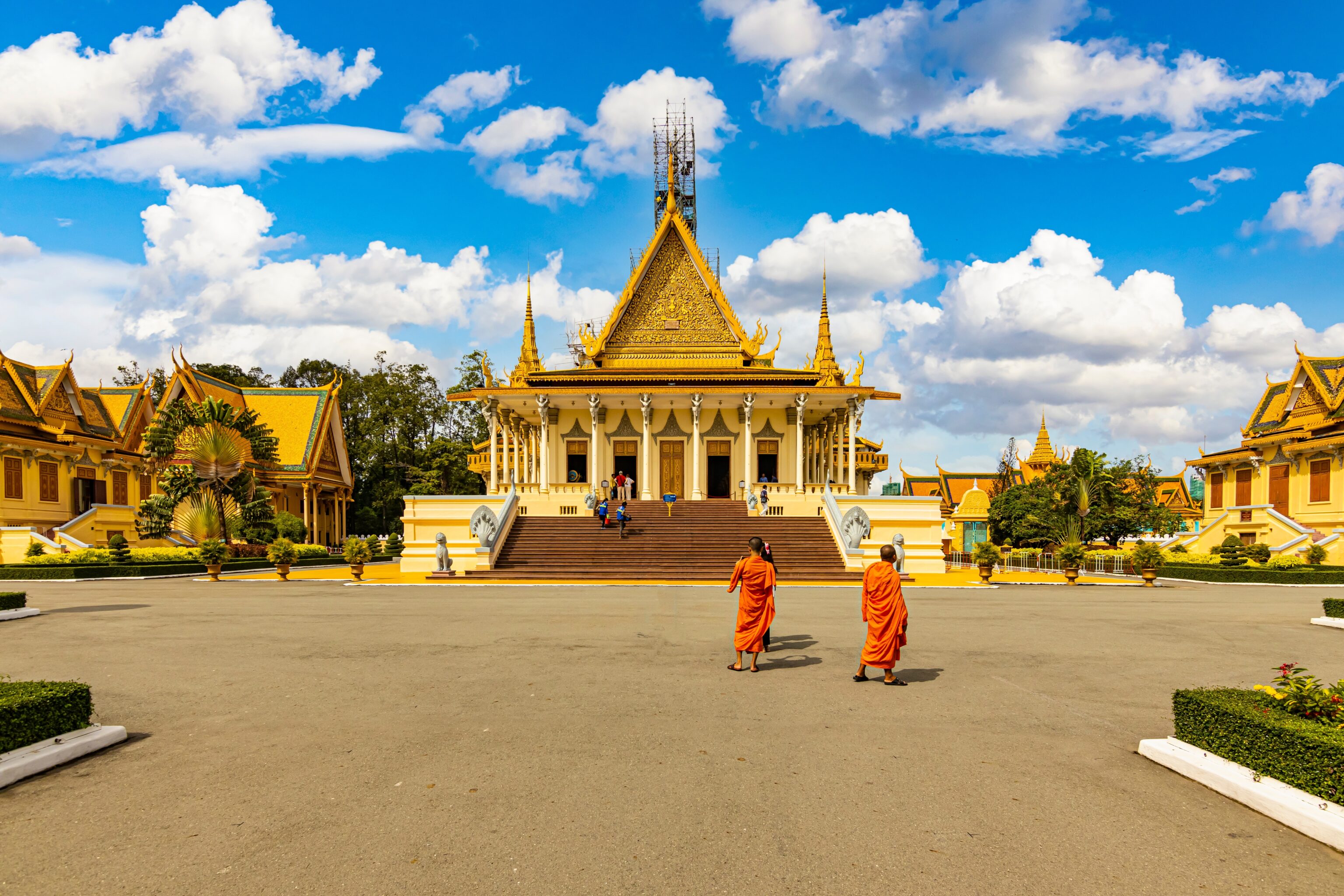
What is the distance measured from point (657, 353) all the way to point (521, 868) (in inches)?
1174

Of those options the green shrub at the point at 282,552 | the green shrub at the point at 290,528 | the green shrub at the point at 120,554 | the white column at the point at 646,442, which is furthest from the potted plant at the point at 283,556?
the white column at the point at 646,442

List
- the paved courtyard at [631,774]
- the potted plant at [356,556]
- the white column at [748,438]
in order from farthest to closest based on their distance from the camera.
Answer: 1. the white column at [748,438]
2. the potted plant at [356,556]
3. the paved courtyard at [631,774]

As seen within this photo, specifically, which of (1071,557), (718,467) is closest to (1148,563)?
(1071,557)

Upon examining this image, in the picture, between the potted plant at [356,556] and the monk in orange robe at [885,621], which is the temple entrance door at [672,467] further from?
the monk in orange robe at [885,621]

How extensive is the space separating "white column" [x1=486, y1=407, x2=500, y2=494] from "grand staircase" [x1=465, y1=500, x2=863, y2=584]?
460cm

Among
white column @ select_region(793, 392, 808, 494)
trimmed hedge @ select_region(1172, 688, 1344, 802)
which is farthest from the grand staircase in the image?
trimmed hedge @ select_region(1172, 688, 1344, 802)

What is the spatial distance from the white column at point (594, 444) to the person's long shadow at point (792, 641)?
17.7 metres

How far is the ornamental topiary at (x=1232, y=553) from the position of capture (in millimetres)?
24500

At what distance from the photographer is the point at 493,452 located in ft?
97.9

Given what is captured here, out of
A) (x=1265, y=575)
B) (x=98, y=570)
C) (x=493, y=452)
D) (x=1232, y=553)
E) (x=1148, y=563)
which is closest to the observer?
(x=1148, y=563)

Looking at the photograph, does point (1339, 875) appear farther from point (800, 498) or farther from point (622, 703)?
point (800, 498)

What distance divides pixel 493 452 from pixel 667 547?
10480 mm

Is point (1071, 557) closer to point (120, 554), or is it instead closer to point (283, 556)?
point (283, 556)

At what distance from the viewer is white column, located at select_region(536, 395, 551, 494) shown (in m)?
28.4
